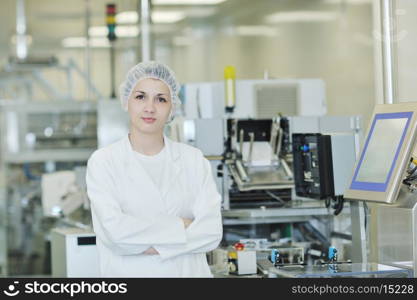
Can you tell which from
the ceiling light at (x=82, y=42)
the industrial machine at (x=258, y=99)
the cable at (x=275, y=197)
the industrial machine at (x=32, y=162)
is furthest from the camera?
the ceiling light at (x=82, y=42)

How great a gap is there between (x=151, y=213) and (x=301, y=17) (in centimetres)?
523

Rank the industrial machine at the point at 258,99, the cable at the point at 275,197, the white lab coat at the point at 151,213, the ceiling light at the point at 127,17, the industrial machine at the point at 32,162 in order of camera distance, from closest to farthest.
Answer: the white lab coat at the point at 151,213
the cable at the point at 275,197
the industrial machine at the point at 258,99
the industrial machine at the point at 32,162
the ceiling light at the point at 127,17

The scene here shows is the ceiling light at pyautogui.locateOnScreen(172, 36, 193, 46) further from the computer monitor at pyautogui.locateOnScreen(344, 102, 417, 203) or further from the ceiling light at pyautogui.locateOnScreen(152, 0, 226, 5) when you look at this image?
the computer monitor at pyautogui.locateOnScreen(344, 102, 417, 203)

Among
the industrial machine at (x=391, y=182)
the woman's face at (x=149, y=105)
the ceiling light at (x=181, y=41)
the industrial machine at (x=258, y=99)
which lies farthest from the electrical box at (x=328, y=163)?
the ceiling light at (x=181, y=41)

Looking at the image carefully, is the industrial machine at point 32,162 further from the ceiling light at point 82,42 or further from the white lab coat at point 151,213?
the white lab coat at point 151,213

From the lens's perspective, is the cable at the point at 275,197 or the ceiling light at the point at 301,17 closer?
the cable at the point at 275,197

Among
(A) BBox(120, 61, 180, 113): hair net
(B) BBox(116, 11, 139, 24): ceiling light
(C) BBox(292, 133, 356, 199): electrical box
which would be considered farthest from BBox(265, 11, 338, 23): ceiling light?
(A) BBox(120, 61, 180, 113): hair net

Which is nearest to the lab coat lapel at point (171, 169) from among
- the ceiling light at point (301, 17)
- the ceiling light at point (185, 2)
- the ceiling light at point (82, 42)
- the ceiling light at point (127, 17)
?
the ceiling light at point (301, 17)

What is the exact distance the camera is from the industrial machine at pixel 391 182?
9.53 ft

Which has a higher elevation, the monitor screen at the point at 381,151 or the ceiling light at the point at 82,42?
the ceiling light at the point at 82,42

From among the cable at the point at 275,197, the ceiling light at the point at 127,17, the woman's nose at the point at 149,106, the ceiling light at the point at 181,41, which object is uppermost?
the ceiling light at the point at 127,17

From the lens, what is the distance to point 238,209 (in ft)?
15.7

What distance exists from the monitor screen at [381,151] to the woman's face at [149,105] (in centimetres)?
76

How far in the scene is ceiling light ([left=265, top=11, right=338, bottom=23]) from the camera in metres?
7.21
